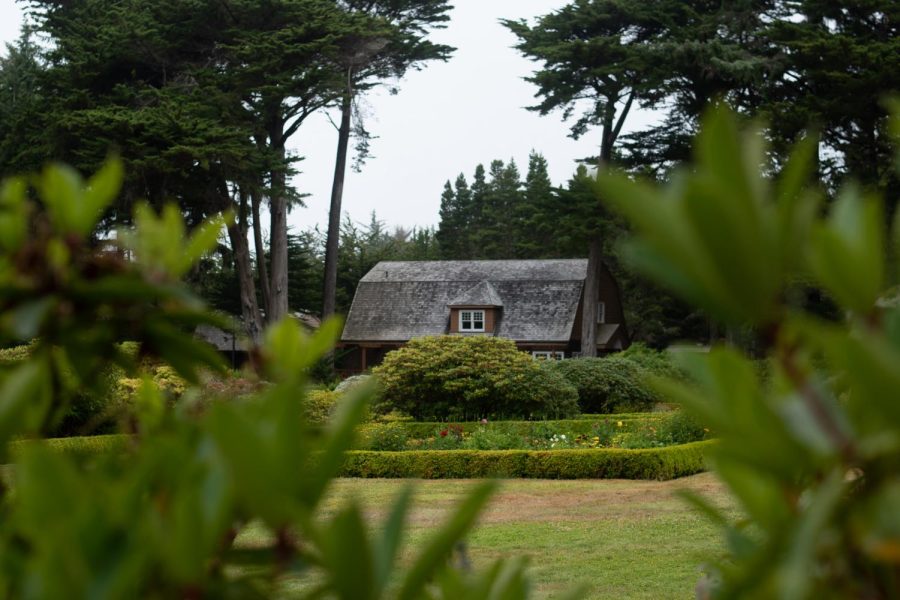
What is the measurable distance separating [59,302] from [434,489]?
1069 centimetres

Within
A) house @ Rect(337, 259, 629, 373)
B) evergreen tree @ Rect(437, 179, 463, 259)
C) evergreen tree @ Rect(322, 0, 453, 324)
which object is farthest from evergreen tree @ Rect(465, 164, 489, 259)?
evergreen tree @ Rect(322, 0, 453, 324)

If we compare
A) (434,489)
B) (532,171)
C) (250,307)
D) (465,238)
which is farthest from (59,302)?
(532,171)

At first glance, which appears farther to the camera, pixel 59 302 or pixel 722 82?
pixel 722 82

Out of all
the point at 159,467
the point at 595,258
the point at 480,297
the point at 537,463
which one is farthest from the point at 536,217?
the point at 159,467

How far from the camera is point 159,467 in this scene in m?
0.53

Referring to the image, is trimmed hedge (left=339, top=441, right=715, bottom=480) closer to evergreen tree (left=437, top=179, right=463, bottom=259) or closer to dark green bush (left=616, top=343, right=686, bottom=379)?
dark green bush (left=616, top=343, right=686, bottom=379)

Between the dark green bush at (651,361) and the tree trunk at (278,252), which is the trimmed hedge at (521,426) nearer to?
the dark green bush at (651,361)

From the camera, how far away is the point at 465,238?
4688 cm

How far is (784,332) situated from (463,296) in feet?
94.5

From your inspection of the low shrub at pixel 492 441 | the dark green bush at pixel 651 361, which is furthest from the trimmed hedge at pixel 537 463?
the dark green bush at pixel 651 361

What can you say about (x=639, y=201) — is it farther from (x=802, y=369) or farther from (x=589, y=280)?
(x=589, y=280)

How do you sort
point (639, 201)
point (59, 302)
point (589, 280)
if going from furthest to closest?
point (589, 280)
point (59, 302)
point (639, 201)

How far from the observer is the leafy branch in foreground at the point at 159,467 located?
42 centimetres

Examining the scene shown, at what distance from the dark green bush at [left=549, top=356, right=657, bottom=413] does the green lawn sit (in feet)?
26.4
